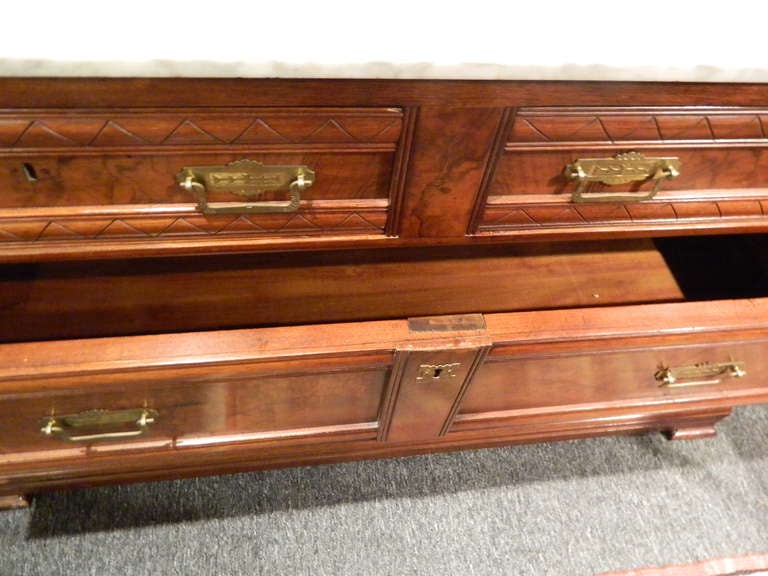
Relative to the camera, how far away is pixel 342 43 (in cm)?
39

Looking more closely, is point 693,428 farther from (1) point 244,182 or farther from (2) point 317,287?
(1) point 244,182

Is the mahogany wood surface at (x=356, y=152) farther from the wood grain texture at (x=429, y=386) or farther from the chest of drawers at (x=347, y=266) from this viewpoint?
the wood grain texture at (x=429, y=386)

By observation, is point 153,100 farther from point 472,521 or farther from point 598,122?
point 472,521

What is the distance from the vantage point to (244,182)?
0.49m

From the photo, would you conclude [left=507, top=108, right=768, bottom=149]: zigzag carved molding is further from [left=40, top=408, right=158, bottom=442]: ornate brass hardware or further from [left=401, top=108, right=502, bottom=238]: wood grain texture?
[left=40, top=408, right=158, bottom=442]: ornate brass hardware

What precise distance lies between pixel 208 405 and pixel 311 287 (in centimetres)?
19

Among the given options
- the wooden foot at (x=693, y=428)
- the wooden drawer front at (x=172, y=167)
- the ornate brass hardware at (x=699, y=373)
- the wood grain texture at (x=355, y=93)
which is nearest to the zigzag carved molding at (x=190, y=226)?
the wooden drawer front at (x=172, y=167)

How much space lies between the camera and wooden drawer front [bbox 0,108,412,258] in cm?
43

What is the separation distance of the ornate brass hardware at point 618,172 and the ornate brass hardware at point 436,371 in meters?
0.21

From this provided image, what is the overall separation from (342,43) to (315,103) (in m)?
0.06

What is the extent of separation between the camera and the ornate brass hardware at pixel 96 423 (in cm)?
56

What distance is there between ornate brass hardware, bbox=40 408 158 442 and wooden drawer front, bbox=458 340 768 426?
368 millimetres

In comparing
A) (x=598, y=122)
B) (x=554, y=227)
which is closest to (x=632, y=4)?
(x=598, y=122)

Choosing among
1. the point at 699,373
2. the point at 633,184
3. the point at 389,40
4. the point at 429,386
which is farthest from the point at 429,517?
the point at 389,40
